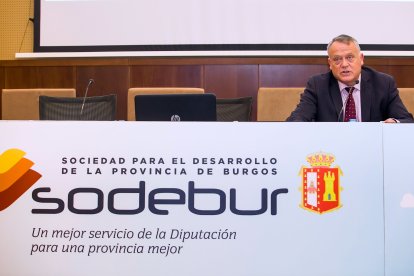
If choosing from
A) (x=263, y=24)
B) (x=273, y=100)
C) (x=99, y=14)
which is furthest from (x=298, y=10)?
(x=99, y=14)

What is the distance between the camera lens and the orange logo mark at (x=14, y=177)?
197 cm

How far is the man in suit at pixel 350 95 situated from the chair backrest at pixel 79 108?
1.39 meters

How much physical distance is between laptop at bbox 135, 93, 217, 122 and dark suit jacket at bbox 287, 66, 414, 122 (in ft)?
2.09

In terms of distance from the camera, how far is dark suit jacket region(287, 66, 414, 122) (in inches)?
114

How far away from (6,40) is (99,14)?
119cm

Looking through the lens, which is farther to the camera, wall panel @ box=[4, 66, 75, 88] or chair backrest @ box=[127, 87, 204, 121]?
wall panel @ box=[4, 66, 75, 88]

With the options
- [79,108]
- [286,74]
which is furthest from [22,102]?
[286,74]

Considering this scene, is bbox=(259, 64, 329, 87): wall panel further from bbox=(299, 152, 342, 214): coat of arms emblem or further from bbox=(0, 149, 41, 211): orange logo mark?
bbox=(0, 149, 41, 211): orange logo mark

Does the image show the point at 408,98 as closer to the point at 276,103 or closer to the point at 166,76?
the point at 276,103

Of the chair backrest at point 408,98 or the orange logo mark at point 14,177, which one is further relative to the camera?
the chair backrest at point 408,98

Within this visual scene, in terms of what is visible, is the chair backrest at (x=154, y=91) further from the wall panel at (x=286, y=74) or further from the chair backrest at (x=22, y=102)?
the wall panel at (x=286, y=74)

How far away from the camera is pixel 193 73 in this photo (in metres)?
4.98

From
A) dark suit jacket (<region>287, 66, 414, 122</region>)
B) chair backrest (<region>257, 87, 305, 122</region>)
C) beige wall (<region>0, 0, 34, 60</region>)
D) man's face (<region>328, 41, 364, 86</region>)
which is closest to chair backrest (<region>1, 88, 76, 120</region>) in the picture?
beige wall (<region>0, 0, 34, 60</region>)

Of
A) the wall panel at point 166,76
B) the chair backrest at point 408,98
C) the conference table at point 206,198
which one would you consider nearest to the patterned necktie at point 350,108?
the conference table at point 206,198
